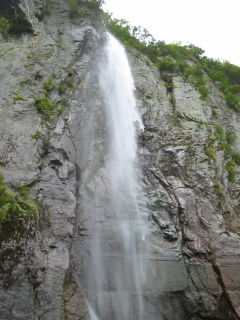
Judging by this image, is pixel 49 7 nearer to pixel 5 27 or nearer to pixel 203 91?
pixel 5 27

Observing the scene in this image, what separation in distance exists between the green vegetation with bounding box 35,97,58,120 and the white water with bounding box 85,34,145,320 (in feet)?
8.21

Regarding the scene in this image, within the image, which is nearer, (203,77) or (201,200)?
(201,200)

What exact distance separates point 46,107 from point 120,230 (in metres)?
5.65

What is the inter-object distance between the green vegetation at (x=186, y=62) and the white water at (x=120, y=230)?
663 cm

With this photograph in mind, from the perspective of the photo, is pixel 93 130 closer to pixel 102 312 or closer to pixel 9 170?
pixel 9 170

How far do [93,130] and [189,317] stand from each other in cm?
750

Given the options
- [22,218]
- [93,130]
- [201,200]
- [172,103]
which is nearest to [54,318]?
[22,218]

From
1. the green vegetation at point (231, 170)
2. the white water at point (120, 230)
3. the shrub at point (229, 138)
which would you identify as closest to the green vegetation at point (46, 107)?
the white water at point (120, 230)

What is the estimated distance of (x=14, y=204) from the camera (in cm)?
759

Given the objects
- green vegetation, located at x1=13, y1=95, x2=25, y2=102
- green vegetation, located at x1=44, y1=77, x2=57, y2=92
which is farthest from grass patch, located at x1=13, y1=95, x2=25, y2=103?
green vegetation, located at x1=44, y1=77, x2=57, y2=92

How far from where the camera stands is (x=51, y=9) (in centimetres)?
1931

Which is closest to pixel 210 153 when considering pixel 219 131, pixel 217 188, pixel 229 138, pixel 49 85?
pixel 217 188

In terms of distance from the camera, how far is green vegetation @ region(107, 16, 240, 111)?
19.5m

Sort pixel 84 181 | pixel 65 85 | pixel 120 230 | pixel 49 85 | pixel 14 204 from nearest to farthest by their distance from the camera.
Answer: pixel 14 204 < pixel 120 230 < pixel 84 181 < pixel 49 85 < pixel 65 85
